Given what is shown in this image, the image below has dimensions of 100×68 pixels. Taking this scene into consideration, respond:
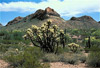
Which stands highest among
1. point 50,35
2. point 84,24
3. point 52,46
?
point 84,24

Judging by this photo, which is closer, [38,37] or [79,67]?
[79,67]

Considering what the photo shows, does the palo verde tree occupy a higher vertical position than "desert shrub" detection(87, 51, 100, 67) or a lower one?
higher

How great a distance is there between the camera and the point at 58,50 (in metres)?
16.0

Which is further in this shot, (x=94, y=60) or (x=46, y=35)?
(x=46, y=35)

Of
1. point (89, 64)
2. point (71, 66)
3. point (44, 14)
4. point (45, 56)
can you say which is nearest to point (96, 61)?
point (89, 64)

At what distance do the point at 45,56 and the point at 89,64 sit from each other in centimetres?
378

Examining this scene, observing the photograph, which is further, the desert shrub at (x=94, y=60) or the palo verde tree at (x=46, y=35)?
the palo verde tree at (x=46, y=35)

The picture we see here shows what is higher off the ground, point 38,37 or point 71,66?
point 38,37

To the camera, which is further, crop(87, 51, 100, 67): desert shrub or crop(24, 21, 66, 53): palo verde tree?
crop(24, 21, 66, 53): palo verde tree

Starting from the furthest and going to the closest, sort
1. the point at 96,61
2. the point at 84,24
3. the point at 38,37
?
the point at 84,24 → the point at 38,37 → the point at 96,61

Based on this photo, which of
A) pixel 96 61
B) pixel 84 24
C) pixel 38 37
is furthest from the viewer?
pixel 84 24

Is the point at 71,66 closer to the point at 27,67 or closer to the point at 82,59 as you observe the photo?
the point at 82,59

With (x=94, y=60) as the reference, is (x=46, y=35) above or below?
above

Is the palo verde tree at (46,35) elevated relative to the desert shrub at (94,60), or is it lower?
elevated
